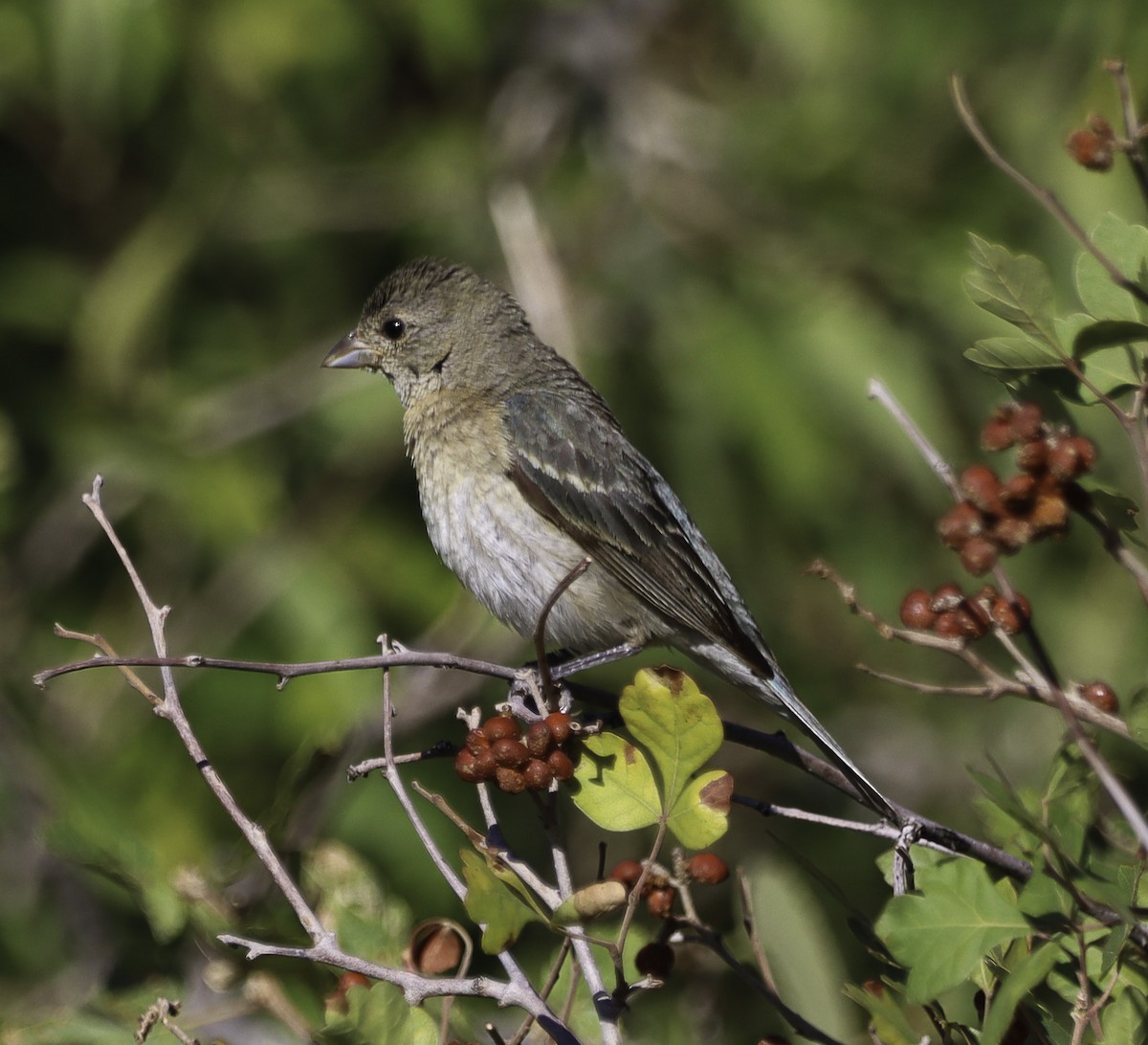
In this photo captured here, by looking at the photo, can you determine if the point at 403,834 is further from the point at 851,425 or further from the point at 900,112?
the point at 900,112

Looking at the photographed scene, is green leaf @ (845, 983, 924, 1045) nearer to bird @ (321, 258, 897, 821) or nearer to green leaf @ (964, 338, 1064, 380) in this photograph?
green leaf @ (964, 338, 1064, 380)

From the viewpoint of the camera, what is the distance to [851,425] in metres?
5.34

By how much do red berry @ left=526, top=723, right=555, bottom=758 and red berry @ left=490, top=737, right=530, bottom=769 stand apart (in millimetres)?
15

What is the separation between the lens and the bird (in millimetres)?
4586

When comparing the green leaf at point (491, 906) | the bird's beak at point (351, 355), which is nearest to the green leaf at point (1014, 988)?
the green leaf at point (491, 906)

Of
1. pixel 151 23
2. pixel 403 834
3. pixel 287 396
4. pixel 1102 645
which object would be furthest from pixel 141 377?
pixel 1102 645

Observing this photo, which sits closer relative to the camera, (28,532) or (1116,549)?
(1116,549)

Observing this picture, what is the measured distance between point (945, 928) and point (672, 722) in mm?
575

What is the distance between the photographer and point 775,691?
14.5ft

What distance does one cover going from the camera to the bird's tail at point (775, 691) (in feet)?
13.5

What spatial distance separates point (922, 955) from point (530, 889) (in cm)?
85

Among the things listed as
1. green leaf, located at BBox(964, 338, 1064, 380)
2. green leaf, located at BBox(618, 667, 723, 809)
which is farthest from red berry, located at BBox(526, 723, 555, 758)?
green leaf, located at BBox(964, 338, 1064, 380)

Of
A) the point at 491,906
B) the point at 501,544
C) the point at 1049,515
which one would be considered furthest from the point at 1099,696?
the point at 501,544

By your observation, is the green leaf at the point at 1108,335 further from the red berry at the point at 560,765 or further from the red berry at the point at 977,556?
the red berry at the point at 560,765
